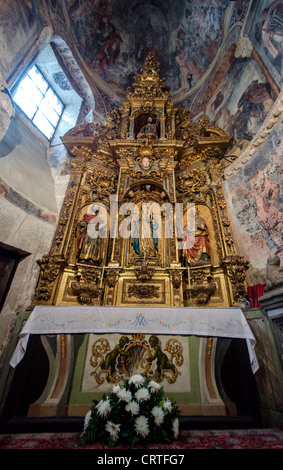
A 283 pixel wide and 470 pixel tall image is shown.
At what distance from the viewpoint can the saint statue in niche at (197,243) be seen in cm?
570

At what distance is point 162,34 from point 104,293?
614 inches

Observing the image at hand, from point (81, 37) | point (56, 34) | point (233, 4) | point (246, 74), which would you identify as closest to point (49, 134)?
point (56, 34)

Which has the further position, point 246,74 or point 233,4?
point 233,4

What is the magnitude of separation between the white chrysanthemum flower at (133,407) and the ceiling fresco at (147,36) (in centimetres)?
1293

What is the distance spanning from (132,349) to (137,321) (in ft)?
1.46

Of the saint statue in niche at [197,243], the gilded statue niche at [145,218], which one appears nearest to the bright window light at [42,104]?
the gilded statue niche at [145,218]

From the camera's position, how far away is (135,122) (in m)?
9.34

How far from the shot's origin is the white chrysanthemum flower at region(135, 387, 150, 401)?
238 cm

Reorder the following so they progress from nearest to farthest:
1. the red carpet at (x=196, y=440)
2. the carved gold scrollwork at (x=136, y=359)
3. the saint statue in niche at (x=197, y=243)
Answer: the red carpet at (x=196, y=440) < the carved gold scrollwork at (x=136, y=359) < the saint statue in niche at (x=197, y=243)

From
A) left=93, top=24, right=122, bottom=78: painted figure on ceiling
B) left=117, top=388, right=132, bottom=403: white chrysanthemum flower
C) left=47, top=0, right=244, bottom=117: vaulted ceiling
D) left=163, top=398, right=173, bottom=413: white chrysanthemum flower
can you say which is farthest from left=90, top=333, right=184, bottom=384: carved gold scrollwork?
left=93, top=24, right=122, bottom=78: painted figure on ceiling

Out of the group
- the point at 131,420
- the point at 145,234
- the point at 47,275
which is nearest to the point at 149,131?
the point at 145,234

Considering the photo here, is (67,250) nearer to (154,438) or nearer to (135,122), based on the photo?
(154,438)

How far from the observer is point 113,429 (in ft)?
7.30

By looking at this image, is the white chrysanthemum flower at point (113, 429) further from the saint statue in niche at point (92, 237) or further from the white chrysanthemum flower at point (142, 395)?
the saint statue in niche at point (92, 237)
